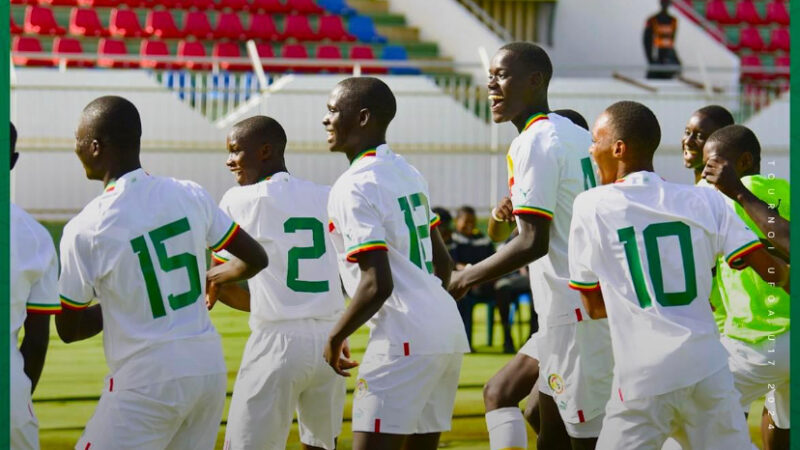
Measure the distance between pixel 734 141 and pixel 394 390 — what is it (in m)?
2.07

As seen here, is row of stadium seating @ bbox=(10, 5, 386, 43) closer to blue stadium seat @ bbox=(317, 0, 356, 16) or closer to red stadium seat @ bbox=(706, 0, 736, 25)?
blue stadium seat @ bbox=(317, 0, 356, 16)

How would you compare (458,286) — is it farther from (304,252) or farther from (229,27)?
(229,27)

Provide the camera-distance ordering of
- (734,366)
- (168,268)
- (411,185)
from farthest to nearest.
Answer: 1. (734,366)
2. (411,185)
3. (168,268)

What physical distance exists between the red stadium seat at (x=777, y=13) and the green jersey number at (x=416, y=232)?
2157 centimetres

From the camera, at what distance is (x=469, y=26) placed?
73.0ft

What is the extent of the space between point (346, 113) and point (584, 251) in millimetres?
1123

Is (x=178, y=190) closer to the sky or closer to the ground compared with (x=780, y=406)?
closer to the sky

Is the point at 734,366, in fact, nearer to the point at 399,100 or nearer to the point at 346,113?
the point at 346,113

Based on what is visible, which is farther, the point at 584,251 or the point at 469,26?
the point at 469,26

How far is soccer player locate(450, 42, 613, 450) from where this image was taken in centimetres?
539

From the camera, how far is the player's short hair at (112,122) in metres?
4.62

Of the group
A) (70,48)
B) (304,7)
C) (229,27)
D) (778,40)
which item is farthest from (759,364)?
(778,40)

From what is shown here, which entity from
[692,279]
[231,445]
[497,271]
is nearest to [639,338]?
[692,279]

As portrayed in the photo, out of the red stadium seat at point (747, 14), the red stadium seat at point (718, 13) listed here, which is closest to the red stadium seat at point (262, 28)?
the red stadium seat at point (718, 13)
